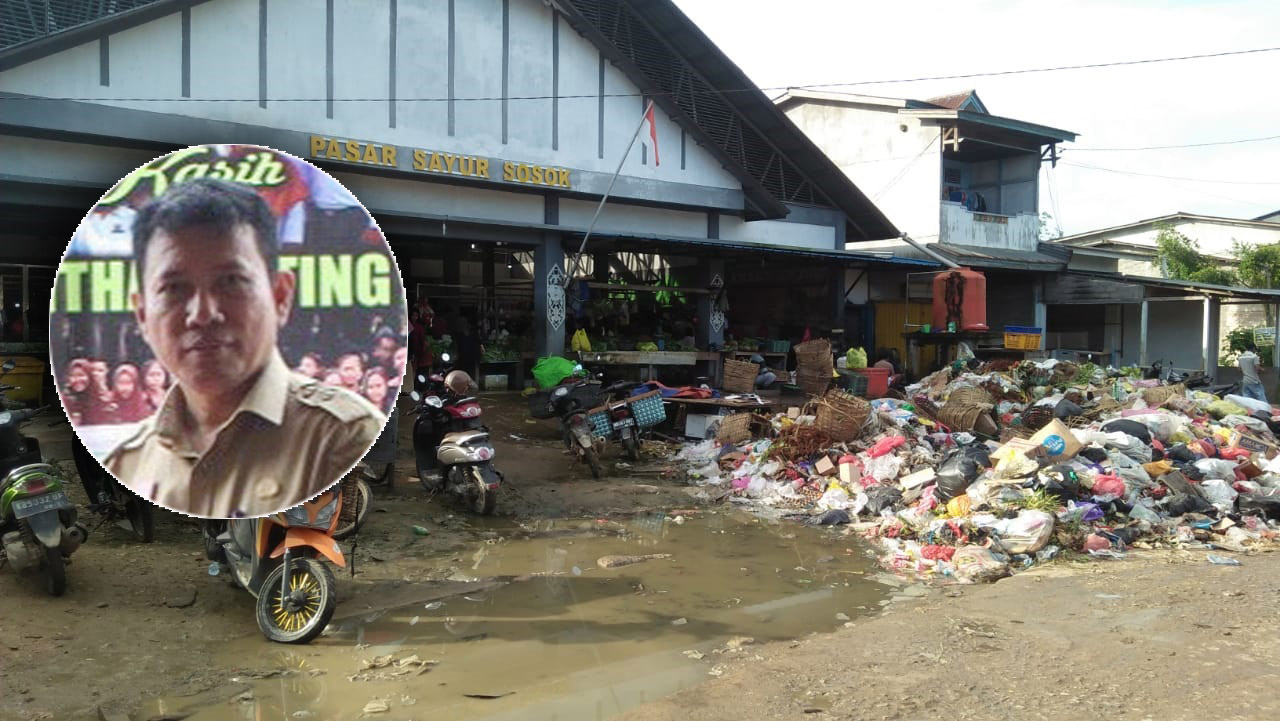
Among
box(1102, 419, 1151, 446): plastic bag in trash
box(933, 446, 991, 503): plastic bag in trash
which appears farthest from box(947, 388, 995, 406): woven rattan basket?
box(933, 446, 991, 503): plastic bag in trash

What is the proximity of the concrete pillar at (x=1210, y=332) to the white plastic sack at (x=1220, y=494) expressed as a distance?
46.6 feet

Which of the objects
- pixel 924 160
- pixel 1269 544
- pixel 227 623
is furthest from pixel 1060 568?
pixel 924 160

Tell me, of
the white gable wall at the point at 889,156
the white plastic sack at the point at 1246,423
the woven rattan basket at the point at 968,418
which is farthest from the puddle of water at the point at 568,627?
the white gable wall at the point at 889,156

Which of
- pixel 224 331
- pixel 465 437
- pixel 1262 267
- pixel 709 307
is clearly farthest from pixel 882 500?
pixel 1262 267

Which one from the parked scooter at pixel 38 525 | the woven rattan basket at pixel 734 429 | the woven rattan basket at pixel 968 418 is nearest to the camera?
the parked scooter at pixel 38 525

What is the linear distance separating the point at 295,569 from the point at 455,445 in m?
2.84

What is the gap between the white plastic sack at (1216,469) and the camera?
905 cm

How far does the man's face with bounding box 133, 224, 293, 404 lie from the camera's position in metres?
3.29

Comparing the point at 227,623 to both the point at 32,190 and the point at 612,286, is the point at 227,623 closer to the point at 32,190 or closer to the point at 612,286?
the point at 32,190

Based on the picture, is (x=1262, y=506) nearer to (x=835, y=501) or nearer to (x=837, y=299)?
(x=835, y=501)

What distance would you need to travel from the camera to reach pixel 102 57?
9.84m

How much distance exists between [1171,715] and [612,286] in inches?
452

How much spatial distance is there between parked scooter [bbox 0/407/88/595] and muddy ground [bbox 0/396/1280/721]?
0.17 m

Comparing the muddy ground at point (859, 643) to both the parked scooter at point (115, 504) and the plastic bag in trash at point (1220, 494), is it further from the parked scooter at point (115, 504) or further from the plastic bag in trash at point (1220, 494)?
the plastic bag in trash at point (1220, 494)
